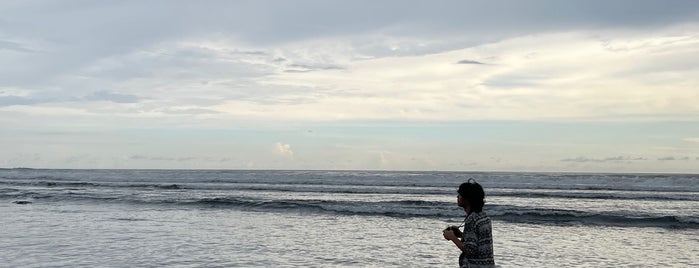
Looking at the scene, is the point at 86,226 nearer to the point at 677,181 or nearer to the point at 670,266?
the point at 670,266

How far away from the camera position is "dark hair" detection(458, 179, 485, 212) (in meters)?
4.95

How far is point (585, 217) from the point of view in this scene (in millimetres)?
21000

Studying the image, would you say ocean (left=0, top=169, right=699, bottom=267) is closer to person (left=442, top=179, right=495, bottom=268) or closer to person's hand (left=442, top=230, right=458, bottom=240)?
person (left=442, top=179, right=495, bottom=268)

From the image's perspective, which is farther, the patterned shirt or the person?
the patterned shirt

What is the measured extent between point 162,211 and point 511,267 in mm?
15114

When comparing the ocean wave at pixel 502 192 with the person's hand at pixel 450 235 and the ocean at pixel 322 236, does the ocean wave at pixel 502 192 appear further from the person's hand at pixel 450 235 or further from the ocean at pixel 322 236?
the person's hand at pixel 450 235

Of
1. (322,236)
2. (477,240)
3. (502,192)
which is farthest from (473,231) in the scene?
(502,192)

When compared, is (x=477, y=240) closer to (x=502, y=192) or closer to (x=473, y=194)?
(x=473, y=194)

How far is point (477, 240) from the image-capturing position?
16.9ft

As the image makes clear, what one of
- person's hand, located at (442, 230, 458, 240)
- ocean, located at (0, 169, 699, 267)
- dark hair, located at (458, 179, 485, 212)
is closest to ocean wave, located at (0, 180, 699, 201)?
ocean, located at (0, 169, 699, 267)

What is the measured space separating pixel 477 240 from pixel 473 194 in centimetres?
44

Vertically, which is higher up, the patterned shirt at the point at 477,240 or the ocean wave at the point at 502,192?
the patterned shirt at the point at 477,240

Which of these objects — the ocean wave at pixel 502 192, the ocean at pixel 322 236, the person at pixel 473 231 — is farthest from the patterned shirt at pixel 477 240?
the ocean wave at pixel 502 192

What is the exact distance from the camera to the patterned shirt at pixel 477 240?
5.07 metres
